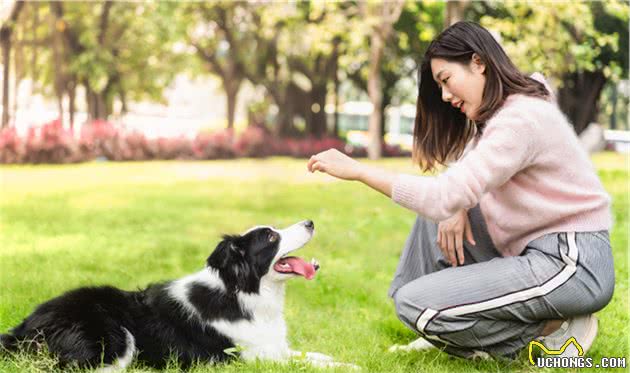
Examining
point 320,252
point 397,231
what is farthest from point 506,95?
point 397,231

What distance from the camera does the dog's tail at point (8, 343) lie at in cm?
285

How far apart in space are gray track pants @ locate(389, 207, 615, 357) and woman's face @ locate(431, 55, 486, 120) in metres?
0.58

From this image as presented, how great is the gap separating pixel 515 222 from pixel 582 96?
8.53 meters

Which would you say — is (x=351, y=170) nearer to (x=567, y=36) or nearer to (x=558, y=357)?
(x=558, y=357)

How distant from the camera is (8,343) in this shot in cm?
287

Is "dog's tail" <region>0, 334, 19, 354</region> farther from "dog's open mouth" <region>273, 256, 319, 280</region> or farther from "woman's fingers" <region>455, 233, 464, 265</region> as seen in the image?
"woman's fingers" <region>455, 233, 464, 265</region>

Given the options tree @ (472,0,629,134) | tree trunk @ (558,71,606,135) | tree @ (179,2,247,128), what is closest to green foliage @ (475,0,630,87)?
tree @ (472,0,629,134)

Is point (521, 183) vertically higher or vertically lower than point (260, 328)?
higher

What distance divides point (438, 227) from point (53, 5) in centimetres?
1509

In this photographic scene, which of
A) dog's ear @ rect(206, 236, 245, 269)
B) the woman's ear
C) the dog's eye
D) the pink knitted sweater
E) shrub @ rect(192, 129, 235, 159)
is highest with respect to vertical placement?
the woman's ear

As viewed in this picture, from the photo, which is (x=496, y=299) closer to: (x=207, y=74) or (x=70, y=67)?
(x=70, y=67)

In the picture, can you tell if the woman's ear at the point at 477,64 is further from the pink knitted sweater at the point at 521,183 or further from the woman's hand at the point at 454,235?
the woman's hand at the point at 454,235

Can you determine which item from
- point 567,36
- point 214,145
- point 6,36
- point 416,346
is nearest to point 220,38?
point 214,145

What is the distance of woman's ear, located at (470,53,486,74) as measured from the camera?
2766 millimetres
